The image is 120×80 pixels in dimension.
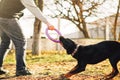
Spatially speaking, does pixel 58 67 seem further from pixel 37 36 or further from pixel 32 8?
pixel 37 36

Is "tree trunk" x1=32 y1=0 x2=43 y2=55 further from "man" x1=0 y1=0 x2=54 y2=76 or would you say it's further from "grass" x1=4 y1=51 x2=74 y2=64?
"man" x1=0 y1=0 x2=54 y2=76

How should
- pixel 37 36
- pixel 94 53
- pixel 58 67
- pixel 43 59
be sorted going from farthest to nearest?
pixel 37 36 → pixel 43 59 → pixel 58 67 → pixel 94 53

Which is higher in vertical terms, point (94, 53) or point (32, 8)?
point (32, 8)

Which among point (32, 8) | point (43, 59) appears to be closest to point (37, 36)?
point (43, 59)

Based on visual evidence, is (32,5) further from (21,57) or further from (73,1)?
(73,1)

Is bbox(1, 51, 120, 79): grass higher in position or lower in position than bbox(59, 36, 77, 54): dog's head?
lower

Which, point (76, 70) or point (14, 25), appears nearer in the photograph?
point (76, 70)

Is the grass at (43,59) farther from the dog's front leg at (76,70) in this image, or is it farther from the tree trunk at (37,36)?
the dog's front leg at (76,70)

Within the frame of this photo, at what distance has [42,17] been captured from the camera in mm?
5719

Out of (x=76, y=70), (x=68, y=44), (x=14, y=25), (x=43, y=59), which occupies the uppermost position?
(x=14, y=25)

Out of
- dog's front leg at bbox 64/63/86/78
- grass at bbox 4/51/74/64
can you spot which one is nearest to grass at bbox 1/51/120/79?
grass at bbox 4/51/74/64

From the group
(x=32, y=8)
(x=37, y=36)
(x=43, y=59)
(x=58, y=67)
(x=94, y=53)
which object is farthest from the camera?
(x=37, y=36)

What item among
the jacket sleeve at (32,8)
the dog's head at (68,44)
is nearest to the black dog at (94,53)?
the dog's head at (68,44)

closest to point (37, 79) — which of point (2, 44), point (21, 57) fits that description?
point (21, 57)
